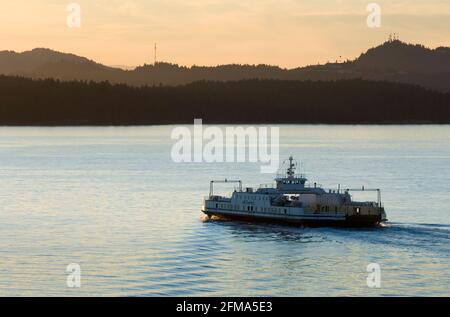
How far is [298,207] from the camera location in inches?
4050

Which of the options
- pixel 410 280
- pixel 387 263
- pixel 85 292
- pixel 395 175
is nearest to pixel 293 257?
pixel 387 263

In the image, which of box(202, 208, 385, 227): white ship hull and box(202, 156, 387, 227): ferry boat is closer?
box(202, 208, 385, 227): white ship hull

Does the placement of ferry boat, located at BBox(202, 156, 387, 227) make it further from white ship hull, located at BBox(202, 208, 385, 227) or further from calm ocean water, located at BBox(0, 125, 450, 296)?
calm ocean water, located at BBox(0, 125, 450, 296)

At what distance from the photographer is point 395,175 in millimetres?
180250

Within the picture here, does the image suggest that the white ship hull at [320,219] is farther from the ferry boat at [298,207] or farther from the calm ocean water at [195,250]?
the calm ocean water at [195,250]

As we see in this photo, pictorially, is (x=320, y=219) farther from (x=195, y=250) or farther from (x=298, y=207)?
(x=195, y=250)

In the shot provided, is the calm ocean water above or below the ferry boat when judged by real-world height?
below

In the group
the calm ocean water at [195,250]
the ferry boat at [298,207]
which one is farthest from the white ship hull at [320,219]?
the calm ocean water at [195,250]

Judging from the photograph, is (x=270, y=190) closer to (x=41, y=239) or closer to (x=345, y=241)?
(x=345, y=241)

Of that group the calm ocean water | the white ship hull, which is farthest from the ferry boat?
the calm ocean water

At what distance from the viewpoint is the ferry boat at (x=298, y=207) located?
99.2m

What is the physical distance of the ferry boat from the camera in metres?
99.2

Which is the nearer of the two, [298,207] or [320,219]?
[320,219]

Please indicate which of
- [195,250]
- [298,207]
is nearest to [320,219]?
[298,207]
